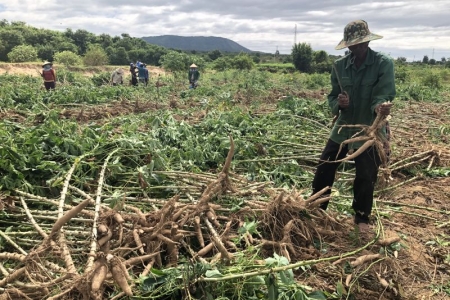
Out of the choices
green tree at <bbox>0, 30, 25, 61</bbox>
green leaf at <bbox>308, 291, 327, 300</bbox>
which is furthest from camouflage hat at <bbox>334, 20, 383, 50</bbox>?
green tree at <bbox>0, 30, 25, 61</bbox>

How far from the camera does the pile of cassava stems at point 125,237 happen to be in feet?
6.57

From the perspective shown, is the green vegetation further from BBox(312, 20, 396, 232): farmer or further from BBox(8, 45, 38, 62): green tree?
BBox(8, 45, 38, 62): green tree

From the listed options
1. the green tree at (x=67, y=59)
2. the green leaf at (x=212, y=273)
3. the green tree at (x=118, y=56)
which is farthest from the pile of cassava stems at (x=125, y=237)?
the green tree at (x=118, y=56)

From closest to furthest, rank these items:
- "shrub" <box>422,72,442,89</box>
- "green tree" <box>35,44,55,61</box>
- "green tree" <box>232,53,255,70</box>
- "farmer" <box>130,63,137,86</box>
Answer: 1. "farmer" <box>130,63,137,86</box>
2. "shrub" <box>422,72,442,89</box>
3. "green tree" <box>232,53,255,70</box>
4. "green tree" <box>35,44,55,61</box>

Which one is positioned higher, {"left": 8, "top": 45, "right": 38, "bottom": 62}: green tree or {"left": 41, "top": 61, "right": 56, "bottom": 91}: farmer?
{"left": 8, "top": 45, "right": 38, "bottom": 62}: green tree

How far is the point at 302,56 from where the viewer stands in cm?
3966

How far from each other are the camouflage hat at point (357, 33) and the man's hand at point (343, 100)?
0.39m

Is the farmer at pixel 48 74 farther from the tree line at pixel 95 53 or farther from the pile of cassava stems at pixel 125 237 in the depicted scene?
the tree line at pixel 95 53

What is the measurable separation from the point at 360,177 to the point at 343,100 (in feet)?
2.17

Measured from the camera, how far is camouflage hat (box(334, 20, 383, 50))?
301cm

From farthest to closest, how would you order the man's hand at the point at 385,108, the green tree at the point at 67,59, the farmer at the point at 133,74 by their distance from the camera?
1. the green tree at the point at 67,59
2. the farmer at the point at 133,74
3. the man's hand at the point at 385,108

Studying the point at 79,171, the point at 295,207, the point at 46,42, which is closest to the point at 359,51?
the point at 295,207

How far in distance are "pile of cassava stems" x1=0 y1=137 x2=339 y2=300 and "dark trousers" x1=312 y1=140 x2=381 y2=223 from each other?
0.32m

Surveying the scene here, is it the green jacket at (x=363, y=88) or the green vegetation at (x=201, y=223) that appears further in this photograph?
the green jacket at (x=363, y=88)
